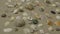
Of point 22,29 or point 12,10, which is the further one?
point 12,10

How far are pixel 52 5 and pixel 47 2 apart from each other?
4 centimetres

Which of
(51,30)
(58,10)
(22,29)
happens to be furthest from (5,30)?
(58,10)

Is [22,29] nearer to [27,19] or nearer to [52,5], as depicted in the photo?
[27,19]

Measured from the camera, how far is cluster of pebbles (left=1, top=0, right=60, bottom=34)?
85 centimetres

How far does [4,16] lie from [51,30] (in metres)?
0.25

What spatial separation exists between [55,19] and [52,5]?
0.12 m

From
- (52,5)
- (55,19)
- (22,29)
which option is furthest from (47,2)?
(22,29)

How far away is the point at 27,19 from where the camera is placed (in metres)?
0.89

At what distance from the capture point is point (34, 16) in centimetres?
92

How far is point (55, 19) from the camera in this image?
91 centimetres

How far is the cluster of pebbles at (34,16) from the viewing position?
85cm

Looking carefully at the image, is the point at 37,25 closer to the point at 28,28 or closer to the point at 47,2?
the point at 28,28

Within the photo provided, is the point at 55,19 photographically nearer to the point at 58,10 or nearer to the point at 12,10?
the point at 58,10

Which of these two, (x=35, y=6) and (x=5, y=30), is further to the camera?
(x=35, y=6)
